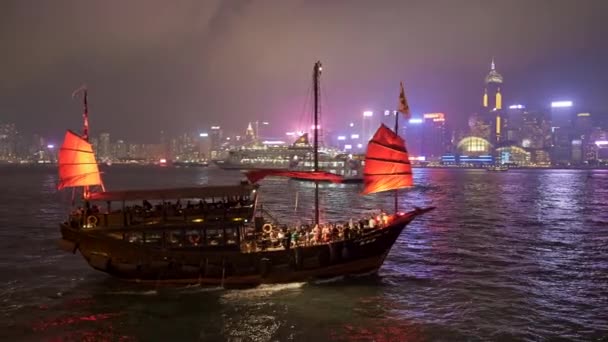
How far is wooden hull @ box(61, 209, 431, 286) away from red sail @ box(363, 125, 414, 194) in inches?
158

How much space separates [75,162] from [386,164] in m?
16.2

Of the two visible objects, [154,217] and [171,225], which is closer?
[171,225]

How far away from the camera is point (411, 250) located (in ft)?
109

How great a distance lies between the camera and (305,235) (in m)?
23.1

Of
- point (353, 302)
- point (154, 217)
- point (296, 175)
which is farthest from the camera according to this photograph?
point (296, 175)

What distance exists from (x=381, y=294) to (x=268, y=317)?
19.1 feet

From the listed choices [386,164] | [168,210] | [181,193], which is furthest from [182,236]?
[386,164]

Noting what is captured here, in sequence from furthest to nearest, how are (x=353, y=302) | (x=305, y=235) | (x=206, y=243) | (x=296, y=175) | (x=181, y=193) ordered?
(x=296, y=175), (x=305, y=235), (x=181, y=193), (x=206, y=243), (x=353, y=302)

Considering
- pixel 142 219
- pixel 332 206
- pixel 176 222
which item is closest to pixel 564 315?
pixel 176 222

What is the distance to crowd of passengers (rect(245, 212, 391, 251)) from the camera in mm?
22438

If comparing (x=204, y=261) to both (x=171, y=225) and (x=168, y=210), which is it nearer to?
(x=171, y=225)

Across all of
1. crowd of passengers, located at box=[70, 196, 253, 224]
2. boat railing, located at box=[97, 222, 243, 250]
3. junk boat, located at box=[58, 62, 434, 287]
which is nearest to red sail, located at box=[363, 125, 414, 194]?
junk boat, located at box=[58, 62, 434, 287]

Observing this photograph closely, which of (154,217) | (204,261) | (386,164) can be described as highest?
(386,164)

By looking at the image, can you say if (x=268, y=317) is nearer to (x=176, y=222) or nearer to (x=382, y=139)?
(x=176, y=222)
